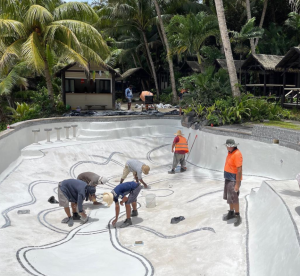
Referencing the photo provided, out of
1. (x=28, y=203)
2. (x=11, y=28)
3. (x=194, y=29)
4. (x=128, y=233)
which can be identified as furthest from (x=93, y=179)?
(x=194, y=29)

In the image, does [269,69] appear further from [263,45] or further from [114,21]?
[114,21]

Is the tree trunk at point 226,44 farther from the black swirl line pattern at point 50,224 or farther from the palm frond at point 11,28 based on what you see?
the black swirl line pattern at point 50,224

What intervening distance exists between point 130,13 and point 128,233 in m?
20.7

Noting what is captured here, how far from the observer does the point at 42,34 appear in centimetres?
1673

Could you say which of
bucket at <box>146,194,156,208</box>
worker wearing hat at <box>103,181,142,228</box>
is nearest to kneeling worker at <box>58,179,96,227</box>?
worker wearing hat at <box>103,181,142,228</box>

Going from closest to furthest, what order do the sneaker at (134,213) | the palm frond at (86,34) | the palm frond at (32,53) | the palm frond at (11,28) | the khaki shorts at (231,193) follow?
the khaki shorts at (231,193) → the sneaker at (134,213) → the palm frond at (32,53) → the palm frond at (11,28) → the palm frond at (86,34)

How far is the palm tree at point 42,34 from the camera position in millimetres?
15406

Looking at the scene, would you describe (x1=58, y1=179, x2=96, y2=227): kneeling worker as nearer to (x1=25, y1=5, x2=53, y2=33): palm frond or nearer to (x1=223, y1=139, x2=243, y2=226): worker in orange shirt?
(x1=223, y1=139, x2=243, y2=226): worker in orange shirt

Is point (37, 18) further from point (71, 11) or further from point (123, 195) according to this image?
point (123, 195)

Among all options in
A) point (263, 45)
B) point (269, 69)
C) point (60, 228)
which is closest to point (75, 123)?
point (60, 228)

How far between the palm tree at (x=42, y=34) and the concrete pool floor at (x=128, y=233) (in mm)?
5804

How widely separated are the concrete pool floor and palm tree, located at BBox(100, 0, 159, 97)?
15.7m

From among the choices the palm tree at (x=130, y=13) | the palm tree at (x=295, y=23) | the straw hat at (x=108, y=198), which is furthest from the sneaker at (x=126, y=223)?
the palm tree at (x=295, y=23)

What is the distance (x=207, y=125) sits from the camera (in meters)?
13.7
